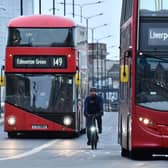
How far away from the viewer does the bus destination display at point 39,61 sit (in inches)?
1249

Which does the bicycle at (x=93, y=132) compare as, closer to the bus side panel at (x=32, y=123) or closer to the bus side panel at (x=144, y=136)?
the bus side panel at (x=144, y=136)

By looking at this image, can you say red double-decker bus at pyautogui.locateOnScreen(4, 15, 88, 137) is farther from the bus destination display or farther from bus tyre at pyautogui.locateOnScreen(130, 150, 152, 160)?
bus tyre at pyautogui.locateOnScreen(130, 150, 152, 160)

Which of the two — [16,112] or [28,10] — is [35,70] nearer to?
[16,112]

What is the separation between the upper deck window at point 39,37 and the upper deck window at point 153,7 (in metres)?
12.9

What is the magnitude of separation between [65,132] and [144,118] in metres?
14.1

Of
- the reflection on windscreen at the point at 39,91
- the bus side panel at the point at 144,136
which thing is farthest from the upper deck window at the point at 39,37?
the bus side panel at the point at 144,136

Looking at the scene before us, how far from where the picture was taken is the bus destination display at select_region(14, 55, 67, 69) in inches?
1249

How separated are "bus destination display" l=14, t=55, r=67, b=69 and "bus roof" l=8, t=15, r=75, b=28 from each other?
1.25 m

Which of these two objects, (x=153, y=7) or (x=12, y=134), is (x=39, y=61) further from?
(x=153, y=7)

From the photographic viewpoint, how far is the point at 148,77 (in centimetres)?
1908

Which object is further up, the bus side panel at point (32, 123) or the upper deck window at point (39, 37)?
the upper deck window at point (39, 37)

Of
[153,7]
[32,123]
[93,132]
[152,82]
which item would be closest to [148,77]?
[152,82]

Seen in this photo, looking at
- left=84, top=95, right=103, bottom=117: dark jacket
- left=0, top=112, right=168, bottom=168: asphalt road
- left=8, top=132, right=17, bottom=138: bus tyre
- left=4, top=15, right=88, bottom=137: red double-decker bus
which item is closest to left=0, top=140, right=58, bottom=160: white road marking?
left=0, top=112, right=168, bottom=168: asphalt road

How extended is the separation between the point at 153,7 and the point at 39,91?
13.2 metres
